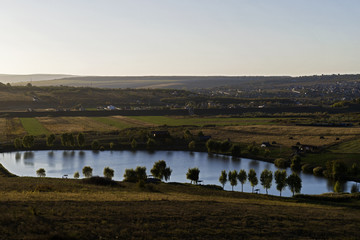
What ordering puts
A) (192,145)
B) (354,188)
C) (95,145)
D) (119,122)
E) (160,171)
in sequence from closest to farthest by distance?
(354,188) < (160,171) < (192,145) < (95,145) < (119,122)

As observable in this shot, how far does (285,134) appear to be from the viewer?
89188mm

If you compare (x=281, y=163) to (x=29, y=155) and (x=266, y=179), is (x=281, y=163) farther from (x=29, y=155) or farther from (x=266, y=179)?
(x=29, y=155)

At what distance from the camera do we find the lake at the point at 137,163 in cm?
5434

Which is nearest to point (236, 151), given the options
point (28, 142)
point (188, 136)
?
point (188, 136)

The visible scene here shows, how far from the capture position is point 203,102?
18162 centimetres

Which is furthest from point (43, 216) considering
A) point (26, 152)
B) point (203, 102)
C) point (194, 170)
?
point (203, 102)

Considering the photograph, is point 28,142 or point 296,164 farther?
point 28,142

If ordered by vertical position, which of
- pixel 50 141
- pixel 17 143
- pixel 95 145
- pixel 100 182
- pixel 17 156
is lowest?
pixel 17 156

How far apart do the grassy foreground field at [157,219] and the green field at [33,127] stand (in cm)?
6753

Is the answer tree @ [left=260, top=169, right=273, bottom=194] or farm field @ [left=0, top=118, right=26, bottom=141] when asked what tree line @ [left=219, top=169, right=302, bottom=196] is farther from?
farm field @ [left=0, top=118, right=26, bottom=141]

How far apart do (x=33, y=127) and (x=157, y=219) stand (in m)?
87.6

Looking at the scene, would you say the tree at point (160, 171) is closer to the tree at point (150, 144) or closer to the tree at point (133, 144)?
the tree at point (133, 144)

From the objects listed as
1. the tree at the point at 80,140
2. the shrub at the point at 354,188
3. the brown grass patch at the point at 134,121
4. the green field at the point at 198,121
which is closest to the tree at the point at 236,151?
the shrub at the point at 354,188

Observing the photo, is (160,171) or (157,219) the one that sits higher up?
(157,219)
